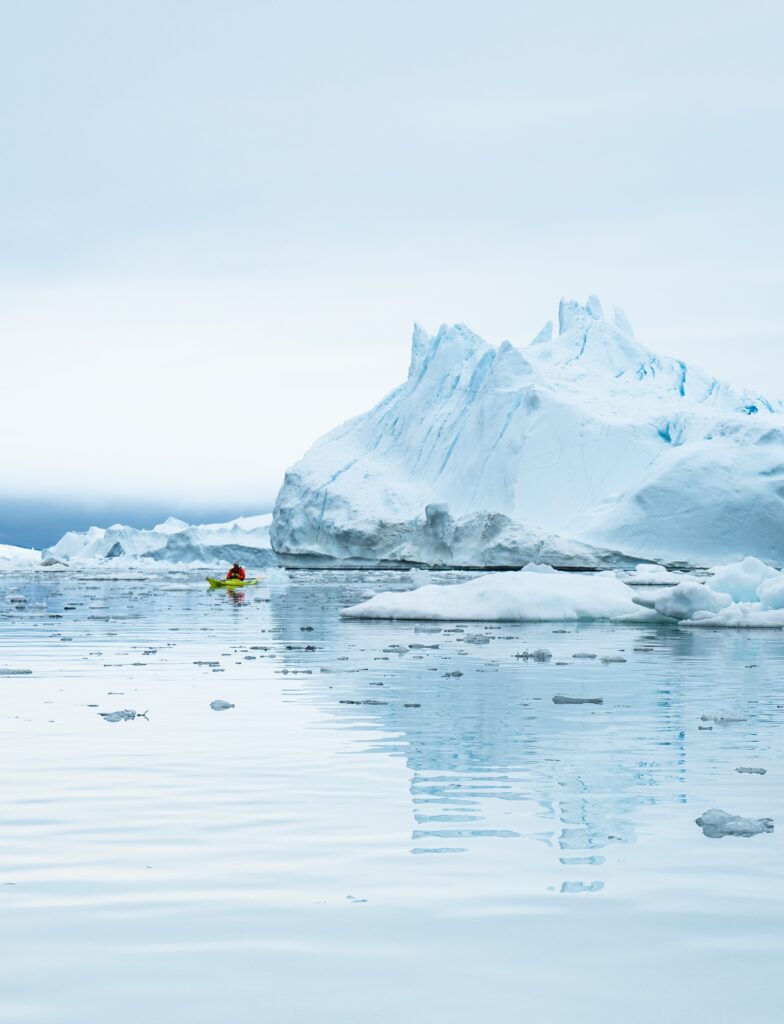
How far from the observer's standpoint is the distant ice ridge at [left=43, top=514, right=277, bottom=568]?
254 ft

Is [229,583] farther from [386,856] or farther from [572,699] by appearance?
[386,856]

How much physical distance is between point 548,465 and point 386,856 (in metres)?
54.4

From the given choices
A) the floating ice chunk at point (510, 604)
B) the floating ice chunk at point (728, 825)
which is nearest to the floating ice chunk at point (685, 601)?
the floating ice chunk at point (510, 604)

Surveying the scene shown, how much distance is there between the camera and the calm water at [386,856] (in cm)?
318

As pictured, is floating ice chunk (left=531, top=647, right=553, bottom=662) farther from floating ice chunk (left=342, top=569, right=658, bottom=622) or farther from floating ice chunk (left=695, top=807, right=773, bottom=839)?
floating ice chunk (left=695, top=807, right=773, bottom=839)

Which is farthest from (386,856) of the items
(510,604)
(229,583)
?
(229,583)

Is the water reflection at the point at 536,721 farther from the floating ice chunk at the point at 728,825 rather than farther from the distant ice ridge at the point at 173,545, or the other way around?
the distant ice ridge at the point at 173,545

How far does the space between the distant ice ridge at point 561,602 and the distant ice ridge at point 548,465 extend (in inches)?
1096

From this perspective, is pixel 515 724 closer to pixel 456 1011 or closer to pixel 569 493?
pixel 456 1011

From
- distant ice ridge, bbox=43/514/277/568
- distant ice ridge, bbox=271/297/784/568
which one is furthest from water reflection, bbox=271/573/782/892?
distant ice ridge, bbox=43/514/277/568

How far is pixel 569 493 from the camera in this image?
5838 cm

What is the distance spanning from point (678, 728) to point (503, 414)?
52167 mm

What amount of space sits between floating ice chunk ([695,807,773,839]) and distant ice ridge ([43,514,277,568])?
222 feet

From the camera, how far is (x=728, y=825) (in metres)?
4.85
